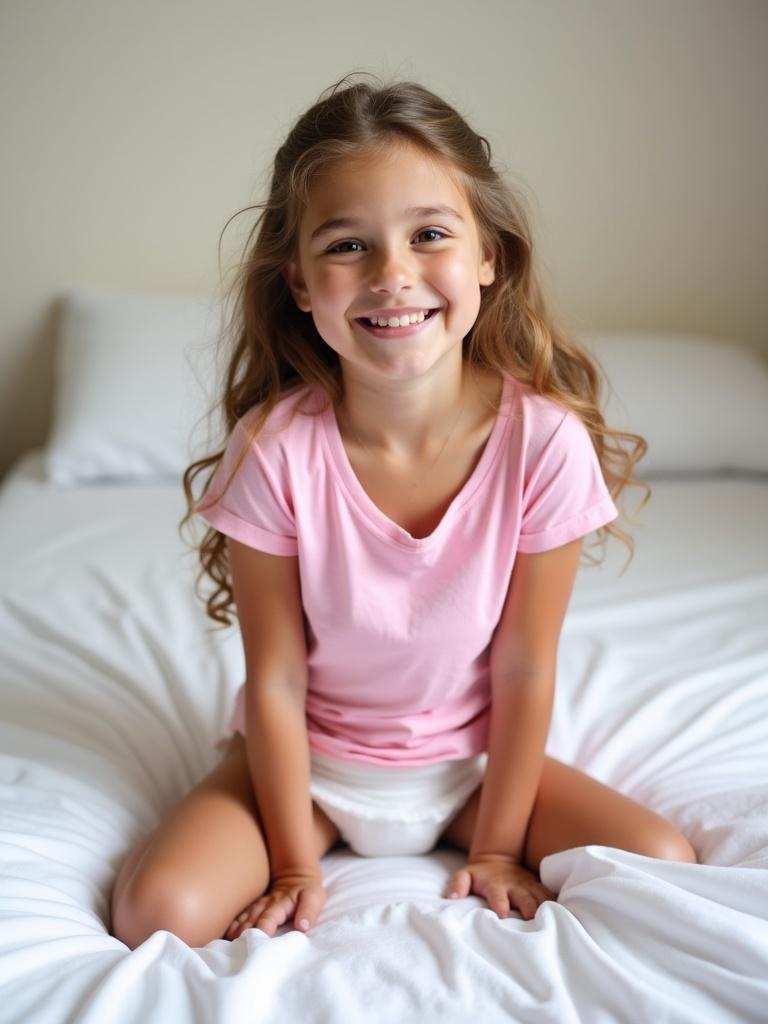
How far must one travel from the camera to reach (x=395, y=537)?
106 centimetres

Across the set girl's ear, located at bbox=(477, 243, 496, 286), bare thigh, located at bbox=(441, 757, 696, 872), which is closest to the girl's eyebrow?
girl's ear, located at bbox=(477, 243, 496, 286)

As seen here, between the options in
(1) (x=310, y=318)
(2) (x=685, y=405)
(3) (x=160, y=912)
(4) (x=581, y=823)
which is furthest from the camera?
(2) (x=685, y=405)

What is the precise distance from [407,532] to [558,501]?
151 mm

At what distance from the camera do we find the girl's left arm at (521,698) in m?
1.08

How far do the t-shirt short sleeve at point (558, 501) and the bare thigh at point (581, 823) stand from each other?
25cm

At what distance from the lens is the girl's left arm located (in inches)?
42.4

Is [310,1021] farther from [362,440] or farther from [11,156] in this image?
[11,156]

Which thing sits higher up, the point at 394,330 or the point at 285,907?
the point at 394,330

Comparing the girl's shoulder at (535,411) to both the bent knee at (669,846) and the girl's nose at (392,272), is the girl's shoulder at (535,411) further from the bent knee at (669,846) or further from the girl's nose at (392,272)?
the bent knee at (669,846)

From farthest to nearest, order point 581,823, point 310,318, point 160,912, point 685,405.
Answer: point 685,405 → point 310,318 → point 581,823 → point 160,912

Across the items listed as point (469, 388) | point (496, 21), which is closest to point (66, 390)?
point (496, 21)

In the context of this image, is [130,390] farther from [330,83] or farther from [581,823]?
[581,823]

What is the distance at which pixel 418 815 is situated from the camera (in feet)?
3.62

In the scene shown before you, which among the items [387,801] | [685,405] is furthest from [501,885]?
[685,405]
